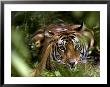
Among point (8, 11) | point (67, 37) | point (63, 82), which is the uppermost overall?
point (8, 11)

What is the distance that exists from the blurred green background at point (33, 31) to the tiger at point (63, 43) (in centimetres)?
3

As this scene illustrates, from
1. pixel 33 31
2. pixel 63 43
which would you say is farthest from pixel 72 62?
pixel 33 31

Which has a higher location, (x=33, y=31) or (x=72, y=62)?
(x=33, y=31)

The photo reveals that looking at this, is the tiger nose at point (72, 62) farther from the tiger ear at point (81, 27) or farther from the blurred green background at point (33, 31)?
the tiger ear at point (81, 27)

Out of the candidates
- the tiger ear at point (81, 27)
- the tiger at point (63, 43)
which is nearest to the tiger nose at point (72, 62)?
the tiger at point (63, 43)

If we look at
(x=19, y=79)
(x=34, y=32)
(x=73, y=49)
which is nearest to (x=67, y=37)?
(x=73, y=49)

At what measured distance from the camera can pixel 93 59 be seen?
3.18ft

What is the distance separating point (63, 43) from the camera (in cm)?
98

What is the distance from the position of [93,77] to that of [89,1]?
399 millimetres

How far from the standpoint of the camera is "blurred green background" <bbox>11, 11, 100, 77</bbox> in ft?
3.18

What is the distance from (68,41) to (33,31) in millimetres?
192

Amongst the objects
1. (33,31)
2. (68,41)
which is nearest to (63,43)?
(68,41)

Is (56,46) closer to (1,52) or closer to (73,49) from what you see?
(73,49)

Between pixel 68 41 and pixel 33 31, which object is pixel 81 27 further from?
pixel 33 31
